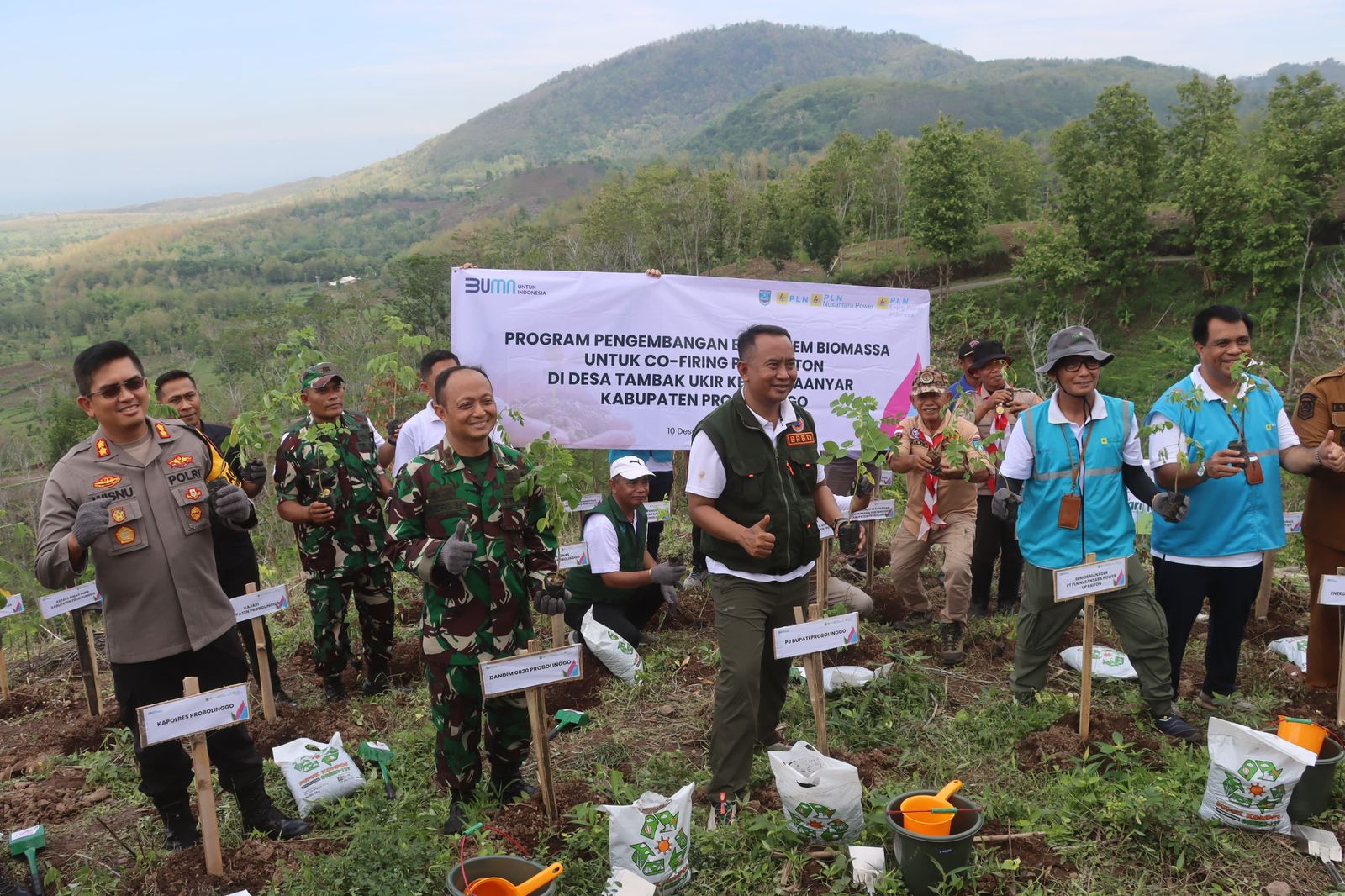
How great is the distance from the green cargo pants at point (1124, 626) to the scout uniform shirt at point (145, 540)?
3748 millimetres

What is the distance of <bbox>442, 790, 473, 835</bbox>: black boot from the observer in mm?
3705

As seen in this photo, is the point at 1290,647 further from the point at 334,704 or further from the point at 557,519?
the point at 334,704

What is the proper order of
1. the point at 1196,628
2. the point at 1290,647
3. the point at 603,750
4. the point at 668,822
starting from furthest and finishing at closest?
the point at 1196,628
the point at 1290,647
the point at 603,750
the point at 668,822

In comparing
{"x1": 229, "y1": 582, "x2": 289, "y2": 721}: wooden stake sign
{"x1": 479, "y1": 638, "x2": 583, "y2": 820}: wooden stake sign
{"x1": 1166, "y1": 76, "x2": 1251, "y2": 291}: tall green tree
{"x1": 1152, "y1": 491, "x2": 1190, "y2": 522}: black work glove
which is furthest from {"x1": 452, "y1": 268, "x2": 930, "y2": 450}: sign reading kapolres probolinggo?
{"x1": 1166, "y1": 76, "x2": 1251, "y2": 291}: tall green tree

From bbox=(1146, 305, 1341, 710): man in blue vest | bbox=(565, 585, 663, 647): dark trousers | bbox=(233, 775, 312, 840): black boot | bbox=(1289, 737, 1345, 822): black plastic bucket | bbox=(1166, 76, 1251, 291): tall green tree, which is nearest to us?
bbox=(1289, 737, 1345, 822): black plastic bucket

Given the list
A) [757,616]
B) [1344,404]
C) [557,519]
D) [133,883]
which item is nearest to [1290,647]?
[1344,404]

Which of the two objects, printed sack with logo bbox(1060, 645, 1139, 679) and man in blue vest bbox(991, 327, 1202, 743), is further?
printed sack with logo bbox(1060, 645, 1139, 679)

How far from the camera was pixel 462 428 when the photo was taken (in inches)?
138

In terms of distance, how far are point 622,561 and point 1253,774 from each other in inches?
135

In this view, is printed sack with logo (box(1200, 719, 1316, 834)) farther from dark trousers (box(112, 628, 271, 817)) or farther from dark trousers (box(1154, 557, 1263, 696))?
dark trousers (box(112, 628, 271, 817))

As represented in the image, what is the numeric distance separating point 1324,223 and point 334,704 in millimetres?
53696

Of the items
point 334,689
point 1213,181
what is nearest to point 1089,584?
point 334,689

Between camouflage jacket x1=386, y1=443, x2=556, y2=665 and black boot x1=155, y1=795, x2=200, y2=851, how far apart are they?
48.6 inches

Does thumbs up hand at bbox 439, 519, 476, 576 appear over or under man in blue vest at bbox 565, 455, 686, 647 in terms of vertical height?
over
